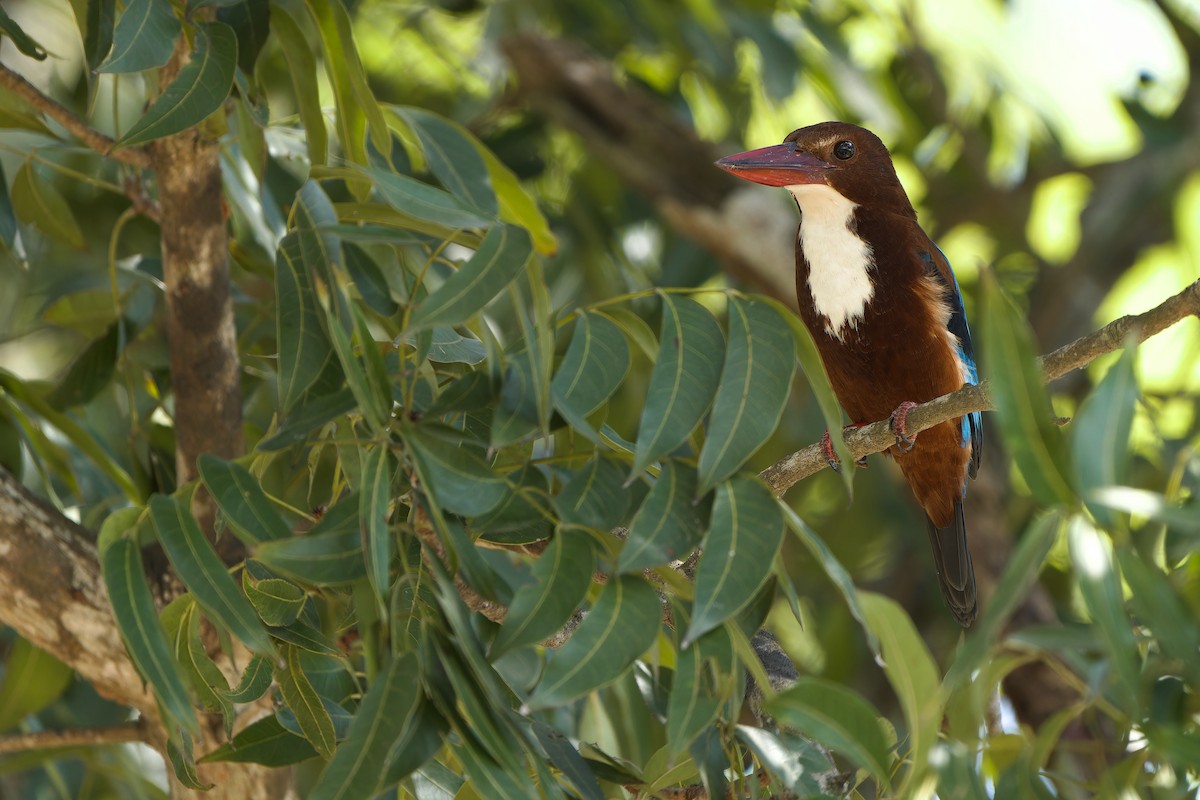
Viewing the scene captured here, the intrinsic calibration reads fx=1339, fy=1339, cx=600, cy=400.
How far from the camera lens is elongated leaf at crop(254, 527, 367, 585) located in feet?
4.55

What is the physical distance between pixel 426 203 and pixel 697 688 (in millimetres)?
629

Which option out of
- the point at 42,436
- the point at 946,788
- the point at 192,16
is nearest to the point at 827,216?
the point at 192,16

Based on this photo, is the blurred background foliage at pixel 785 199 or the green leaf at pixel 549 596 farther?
the blurred background foliage at pixel 785 199

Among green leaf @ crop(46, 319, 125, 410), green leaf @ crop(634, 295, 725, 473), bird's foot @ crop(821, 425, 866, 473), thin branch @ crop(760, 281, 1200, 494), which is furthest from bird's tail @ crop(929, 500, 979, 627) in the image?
green leaf @ crop(46, 319, 125, 410)

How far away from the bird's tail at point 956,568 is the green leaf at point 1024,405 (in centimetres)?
208

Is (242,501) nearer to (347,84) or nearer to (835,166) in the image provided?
(347,84)

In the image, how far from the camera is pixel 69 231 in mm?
2678

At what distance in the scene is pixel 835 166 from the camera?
3.05 meters

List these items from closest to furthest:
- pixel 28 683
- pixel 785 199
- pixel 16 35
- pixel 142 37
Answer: pixel 142 37 → pixel 16 35 → pixel 28 683 → pixel 785 199

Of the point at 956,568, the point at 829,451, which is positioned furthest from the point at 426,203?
the point at 956,568

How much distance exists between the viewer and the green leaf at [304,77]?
229 cm

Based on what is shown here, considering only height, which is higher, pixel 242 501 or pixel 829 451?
pixel 242 501

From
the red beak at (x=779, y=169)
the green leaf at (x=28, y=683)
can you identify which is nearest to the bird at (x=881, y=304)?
the red beak at (x=779, y=169)

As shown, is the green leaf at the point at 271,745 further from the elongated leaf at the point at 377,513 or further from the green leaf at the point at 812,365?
the green leaf at the point at 812,365
